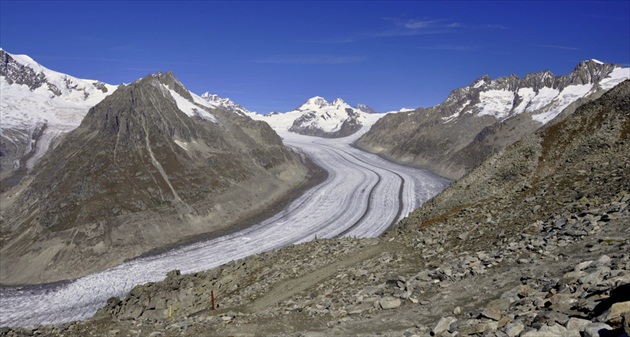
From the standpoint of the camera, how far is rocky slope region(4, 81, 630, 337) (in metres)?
11.6

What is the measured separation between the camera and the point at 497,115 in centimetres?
17475

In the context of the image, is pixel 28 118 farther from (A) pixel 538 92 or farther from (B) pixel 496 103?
(A) pixel 538 92

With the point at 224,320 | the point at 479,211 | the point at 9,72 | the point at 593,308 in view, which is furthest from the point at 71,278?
the point at 9,72

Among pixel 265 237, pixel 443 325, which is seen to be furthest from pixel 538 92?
pixel 443 325

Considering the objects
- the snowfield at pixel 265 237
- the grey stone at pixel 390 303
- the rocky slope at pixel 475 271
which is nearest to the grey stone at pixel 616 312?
the rocky slope at pixel 475 271

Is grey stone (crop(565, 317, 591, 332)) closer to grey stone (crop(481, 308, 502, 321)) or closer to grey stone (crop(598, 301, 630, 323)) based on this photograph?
grey stone (crop(598, 301, 630, 323))

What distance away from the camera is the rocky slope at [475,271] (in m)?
11.6

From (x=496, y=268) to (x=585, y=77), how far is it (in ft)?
A: 575

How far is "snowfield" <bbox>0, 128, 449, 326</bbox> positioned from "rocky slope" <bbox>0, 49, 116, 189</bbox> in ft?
267

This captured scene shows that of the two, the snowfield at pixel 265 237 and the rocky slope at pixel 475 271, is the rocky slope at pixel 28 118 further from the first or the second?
the rocky slope at pixel 475 271

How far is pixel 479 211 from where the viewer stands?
2559cm

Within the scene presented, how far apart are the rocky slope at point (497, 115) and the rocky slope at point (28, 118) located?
4677 inches

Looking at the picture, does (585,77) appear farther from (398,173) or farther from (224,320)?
(224,320)

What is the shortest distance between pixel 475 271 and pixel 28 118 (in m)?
186
